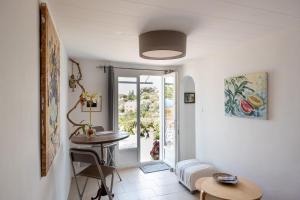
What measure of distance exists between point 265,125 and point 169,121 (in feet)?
7.56

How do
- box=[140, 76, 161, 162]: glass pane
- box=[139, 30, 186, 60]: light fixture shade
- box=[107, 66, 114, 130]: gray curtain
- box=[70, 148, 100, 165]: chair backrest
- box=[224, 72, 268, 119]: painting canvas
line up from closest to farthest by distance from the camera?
box=[139, 30, 186, 60]: light fixture shade < box=[70, 148, 100, 165]: chair backrest < box=[224, 72, 268, 119]: painting canvas < box=[107, 66, 114, 130]: gray curtain < box=[140, 76, 161, 162]: glass pane

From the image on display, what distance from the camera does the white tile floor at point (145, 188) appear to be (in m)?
3.05

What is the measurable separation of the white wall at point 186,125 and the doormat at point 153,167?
431 mm

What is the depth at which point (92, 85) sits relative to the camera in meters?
3.99

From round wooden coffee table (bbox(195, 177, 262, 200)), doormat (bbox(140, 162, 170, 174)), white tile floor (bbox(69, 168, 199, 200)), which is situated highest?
round wooden coffee table (bbox(195, 177, 262, 200))

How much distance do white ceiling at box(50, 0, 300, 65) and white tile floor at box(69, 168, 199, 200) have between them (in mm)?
2307

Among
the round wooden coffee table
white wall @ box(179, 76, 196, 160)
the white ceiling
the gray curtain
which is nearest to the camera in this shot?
the white ceiling

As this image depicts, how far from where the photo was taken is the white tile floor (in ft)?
10.0

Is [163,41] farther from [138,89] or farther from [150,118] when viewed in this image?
[150,118]

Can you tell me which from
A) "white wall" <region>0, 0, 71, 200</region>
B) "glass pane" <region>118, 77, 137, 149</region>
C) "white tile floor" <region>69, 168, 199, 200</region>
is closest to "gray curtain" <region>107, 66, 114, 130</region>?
"glass pane" <region>118, 77, 137, 149</region>

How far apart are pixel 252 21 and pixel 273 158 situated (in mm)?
1576

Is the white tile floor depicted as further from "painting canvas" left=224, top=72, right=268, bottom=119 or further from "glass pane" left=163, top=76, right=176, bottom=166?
"painting canvas" left=224, top=72, right=268, bottom=119

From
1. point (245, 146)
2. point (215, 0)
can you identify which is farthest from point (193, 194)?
point (215, 0)

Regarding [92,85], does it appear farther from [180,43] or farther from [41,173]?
[41,173]
